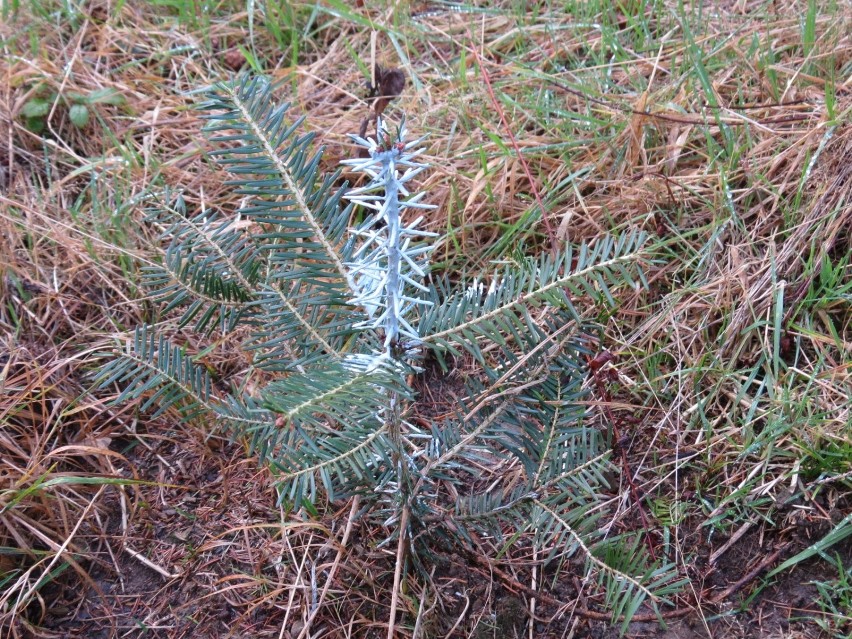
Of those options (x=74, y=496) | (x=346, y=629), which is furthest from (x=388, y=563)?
(x=74, y=496)

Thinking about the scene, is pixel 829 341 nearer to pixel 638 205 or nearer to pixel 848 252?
pixel 848 252

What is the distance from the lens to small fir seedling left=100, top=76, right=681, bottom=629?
3.96 feet

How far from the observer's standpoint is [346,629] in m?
1.63

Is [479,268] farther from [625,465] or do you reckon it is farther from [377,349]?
[377,349]

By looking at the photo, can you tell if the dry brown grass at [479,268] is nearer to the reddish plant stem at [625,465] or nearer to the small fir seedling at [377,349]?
the reddish plant stem at [625,465]

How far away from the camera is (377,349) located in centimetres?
138

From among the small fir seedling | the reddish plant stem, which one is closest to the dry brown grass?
the reddish plant stem

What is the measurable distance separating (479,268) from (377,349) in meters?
0.91

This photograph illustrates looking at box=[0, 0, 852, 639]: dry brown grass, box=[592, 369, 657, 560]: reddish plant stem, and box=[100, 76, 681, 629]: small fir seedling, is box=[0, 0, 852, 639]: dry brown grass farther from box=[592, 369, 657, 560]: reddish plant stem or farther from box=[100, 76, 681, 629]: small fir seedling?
box=[100, 76, 681, 629]: small fir seedling

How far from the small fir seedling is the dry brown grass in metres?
0.17

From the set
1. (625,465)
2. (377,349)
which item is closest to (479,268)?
(625,465)

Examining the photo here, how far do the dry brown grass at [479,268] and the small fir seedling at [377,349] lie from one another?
0.57 ft

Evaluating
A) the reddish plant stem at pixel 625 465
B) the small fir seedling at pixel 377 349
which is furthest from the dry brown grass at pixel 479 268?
the small fir seedling at pixel 377 349

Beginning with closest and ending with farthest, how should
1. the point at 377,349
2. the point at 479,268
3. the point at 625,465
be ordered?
the point at 377,349, the point at 625,465, the point at 479,268
